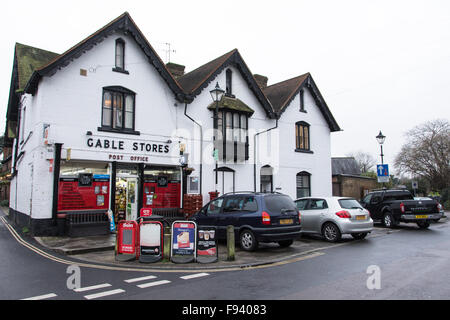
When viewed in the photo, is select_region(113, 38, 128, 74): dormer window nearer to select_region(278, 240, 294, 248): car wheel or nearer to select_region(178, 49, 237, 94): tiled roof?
select_region(178, 49, 237, 94): tiled roof

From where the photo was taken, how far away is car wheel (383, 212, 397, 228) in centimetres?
1688

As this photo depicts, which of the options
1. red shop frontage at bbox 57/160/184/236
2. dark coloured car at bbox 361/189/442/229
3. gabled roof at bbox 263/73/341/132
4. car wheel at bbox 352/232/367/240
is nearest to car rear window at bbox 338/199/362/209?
car wheel at bbox 352/232/367/240

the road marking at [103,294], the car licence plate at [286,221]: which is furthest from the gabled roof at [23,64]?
the road marking at [103,294]

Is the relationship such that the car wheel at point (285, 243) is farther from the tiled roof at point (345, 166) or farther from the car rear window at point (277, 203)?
the tiled roof at point (345, 166)

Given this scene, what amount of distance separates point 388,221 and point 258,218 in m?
9.79

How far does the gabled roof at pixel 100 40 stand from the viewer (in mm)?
13781

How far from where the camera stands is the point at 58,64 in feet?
45.4

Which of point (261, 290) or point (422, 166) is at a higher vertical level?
point (422, 166)

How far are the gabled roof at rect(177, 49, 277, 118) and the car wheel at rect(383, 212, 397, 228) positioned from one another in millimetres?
8455

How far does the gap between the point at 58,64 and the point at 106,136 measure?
11.1ft

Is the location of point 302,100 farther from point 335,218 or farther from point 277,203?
point 277,203

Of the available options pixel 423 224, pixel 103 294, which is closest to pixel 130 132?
pixel 103 294
